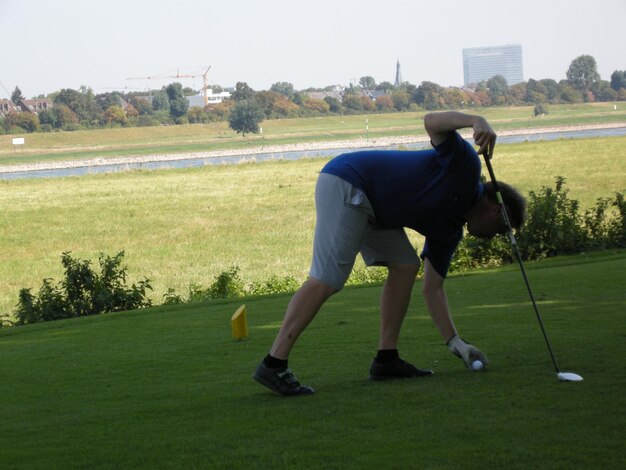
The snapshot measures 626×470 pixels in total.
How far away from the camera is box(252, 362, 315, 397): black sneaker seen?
217 inches

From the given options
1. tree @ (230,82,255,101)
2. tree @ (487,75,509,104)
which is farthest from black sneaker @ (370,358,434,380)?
tree @ (230,82,255,101)

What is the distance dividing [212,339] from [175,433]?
12.0ft

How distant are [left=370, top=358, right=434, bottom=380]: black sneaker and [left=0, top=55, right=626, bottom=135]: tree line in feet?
441

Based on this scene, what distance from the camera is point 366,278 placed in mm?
15383

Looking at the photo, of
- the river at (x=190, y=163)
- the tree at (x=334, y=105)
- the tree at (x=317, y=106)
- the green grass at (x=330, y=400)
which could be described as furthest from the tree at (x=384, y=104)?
the green grass at (x=330, y=400)

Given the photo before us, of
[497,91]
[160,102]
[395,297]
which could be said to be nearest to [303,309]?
[395,297]

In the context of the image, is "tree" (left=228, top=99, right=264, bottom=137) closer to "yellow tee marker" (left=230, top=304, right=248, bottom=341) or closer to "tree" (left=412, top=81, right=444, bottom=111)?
"tree" (left=412, top=81, right=444, bottom=111)

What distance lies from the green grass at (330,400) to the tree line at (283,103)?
132508 mm

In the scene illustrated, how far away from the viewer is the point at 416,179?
5.54 m

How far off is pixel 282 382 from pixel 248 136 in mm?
137118

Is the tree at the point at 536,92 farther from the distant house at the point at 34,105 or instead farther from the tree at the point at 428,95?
the distant house at the point at 34,105

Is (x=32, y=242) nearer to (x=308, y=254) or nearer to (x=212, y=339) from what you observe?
(x=308, y=254)

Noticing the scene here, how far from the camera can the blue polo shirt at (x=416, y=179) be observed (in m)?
5.53

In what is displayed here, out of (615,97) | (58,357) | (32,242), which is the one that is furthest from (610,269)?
(615,97)
